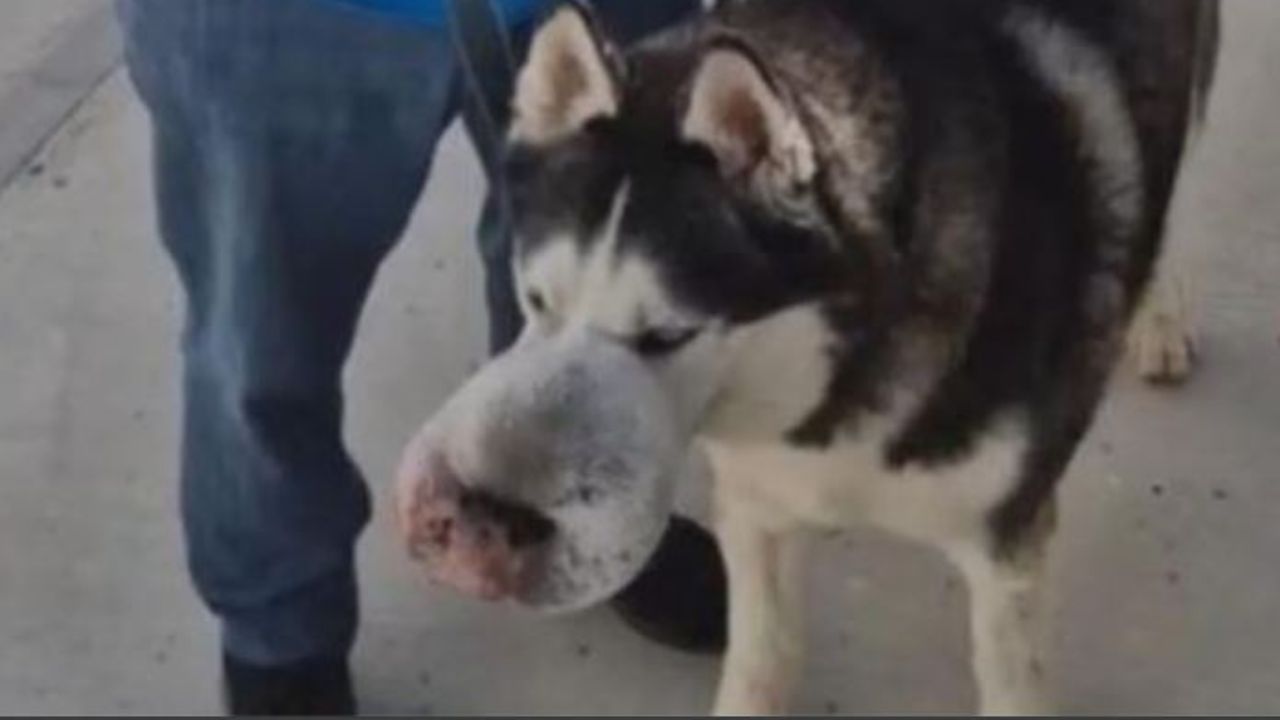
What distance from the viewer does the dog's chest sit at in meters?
2.30

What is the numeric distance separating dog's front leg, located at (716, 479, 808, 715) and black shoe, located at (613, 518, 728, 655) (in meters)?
0.13

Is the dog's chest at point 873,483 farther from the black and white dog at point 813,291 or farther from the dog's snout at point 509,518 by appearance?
the dog's snout at point 509,518

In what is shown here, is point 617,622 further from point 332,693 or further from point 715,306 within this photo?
point 715,306

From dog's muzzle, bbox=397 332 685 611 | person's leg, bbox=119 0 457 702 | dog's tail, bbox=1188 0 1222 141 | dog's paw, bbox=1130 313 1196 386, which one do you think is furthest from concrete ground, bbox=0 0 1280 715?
dog's muzzle, bbox=397 332 685 611

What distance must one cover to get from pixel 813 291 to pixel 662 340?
13 cm

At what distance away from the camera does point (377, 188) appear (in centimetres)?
245

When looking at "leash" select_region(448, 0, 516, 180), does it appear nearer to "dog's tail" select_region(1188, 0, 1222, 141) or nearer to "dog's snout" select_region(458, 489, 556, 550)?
"dog's snout" select_region(458, 489, 556, 550)

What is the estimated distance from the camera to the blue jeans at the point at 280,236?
237cm

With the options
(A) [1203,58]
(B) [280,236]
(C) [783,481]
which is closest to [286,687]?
(B) [280,236]

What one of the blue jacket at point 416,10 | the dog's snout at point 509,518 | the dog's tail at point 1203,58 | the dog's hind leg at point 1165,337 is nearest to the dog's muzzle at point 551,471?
the dog's snout at point 509,518

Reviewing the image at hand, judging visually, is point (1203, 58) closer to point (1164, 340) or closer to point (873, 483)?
point (1164, 340)

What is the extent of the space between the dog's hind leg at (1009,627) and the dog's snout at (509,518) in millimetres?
585

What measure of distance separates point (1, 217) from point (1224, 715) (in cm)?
176

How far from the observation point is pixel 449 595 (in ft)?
9.66
